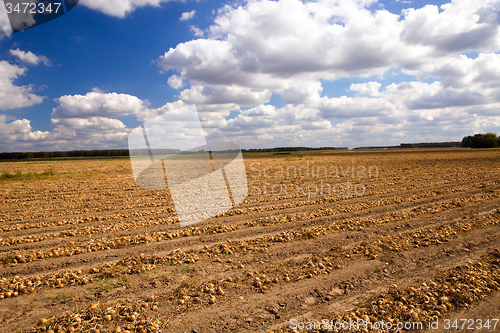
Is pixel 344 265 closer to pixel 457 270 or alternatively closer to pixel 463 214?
pixel 457 270

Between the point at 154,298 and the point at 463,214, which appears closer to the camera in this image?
the point at 154,298

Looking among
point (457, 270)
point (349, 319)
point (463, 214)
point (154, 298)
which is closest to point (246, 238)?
point (154, 298)

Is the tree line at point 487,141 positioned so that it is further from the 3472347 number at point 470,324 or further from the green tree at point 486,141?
the 3472347 number at point 470,324

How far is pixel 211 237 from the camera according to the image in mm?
7887

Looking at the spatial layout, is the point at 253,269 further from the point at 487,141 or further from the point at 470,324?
the point at 487,141

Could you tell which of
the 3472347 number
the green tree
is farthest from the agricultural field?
the green tree

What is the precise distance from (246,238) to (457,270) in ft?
17.4

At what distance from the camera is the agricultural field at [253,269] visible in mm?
4121

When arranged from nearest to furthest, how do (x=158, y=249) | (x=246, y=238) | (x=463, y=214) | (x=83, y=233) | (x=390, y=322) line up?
(x=390, y=322), (x=158, y=249), (x=246, y=238), (x=83, y=233), (x=463, y=214)

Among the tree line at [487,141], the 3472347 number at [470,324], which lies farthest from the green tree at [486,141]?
the 3472347 number at [470,324]

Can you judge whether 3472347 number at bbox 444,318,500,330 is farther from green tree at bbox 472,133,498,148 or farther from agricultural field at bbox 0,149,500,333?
green tree at bbox 472,133,498,148

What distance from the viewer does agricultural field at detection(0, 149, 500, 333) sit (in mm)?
4121

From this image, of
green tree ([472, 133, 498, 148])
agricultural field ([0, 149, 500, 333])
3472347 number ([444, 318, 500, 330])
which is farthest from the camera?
green tree ([472, 133, 498, 148])

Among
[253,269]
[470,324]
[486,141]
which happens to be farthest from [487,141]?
[253,269]
